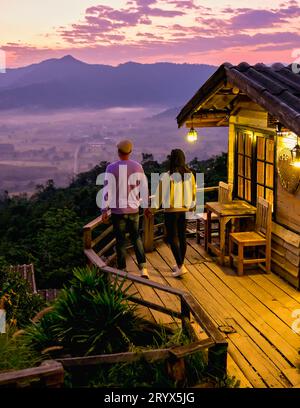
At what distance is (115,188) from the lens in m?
7.14

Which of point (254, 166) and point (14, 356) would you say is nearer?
point (14, 356)

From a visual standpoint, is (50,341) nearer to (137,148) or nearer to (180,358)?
(180,358)

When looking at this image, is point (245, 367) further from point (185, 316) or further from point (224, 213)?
point (224, 213)

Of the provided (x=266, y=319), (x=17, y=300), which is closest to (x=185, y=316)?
(x=266, y=319)

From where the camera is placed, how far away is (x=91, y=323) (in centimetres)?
551

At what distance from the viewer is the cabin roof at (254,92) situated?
20.7 feet

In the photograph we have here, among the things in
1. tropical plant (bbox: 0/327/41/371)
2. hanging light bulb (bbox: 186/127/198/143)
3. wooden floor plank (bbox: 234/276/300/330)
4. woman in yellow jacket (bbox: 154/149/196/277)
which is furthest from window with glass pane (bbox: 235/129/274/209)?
tropical plant (bbox: 0/327/41/371)

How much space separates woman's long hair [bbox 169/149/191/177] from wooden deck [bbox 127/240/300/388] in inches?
70.7

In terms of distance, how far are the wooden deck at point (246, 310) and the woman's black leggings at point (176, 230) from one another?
526 mm

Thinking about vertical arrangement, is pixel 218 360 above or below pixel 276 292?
above

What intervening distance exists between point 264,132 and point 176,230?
96.8 inches

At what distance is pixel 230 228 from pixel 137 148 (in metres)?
88.4

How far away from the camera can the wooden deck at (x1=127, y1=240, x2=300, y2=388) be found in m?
5.29

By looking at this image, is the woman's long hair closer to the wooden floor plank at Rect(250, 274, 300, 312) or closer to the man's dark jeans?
the man's dark jeans
